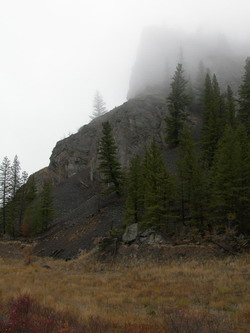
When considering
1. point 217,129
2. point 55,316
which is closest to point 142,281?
point 55,316

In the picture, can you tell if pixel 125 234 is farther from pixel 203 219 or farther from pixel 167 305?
pixel 167 305

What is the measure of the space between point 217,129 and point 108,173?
18.7 metres

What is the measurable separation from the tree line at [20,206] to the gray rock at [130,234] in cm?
2282

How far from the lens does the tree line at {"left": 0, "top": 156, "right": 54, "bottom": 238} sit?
49.3 meters

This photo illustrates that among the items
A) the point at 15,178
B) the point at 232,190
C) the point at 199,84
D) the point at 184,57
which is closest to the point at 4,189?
the point at 15,178

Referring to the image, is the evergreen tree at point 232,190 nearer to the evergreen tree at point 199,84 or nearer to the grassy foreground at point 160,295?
the grassy foreground at point 160,295

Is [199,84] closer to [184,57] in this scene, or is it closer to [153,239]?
[184,57]

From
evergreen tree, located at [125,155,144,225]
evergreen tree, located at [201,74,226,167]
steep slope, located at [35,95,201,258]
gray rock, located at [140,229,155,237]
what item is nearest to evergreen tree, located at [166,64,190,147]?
steep slope, located at [35,95,201,258]

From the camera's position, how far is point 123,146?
63156 mm

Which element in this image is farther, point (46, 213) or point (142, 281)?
point (46, 213)

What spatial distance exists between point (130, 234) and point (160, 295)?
14711mm

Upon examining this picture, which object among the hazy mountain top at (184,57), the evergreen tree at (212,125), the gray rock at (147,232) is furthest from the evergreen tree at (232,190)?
the hazy mountain top at (184,57)

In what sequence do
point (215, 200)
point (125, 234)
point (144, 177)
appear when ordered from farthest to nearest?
1. point (144, 177)
2. point (125, 234)
3. point (215, 200)

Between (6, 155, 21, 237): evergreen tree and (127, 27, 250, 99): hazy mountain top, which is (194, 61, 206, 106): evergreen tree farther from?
(6, 155, 21, 237): evergreen tree
